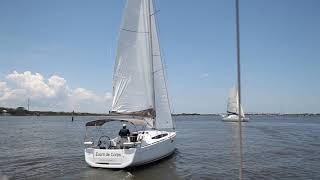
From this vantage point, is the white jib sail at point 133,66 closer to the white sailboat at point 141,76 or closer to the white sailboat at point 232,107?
the white sailboat at point 141,76

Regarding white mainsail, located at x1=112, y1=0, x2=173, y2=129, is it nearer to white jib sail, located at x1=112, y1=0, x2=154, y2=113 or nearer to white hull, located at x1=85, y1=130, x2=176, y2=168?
white jib sail, located at x1=112, y1=0, x2=154, y2=113

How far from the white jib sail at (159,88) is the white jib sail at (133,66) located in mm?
938

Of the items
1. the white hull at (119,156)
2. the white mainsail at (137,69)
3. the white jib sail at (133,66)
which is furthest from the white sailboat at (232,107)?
the white hull at (119,156)

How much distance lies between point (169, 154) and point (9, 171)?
9.84 metres

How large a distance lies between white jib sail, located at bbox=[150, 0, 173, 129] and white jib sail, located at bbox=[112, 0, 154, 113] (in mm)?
938

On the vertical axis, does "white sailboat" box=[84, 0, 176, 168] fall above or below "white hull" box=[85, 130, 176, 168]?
above

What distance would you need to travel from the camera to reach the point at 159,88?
79.1 feet

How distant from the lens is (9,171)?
1806 centimetres

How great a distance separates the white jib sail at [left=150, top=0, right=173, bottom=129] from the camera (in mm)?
23891

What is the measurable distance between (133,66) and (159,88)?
9.01 ft

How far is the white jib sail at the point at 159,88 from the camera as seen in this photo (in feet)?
78.4

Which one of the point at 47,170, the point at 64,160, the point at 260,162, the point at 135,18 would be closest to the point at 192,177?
the point at 260,162

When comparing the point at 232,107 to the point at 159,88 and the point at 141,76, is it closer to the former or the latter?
the point at 159,88

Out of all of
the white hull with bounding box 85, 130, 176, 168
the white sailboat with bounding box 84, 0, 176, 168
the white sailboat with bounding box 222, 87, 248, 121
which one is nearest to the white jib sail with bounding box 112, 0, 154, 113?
the white sailboat with bounding box 84, 0, 176, 168
